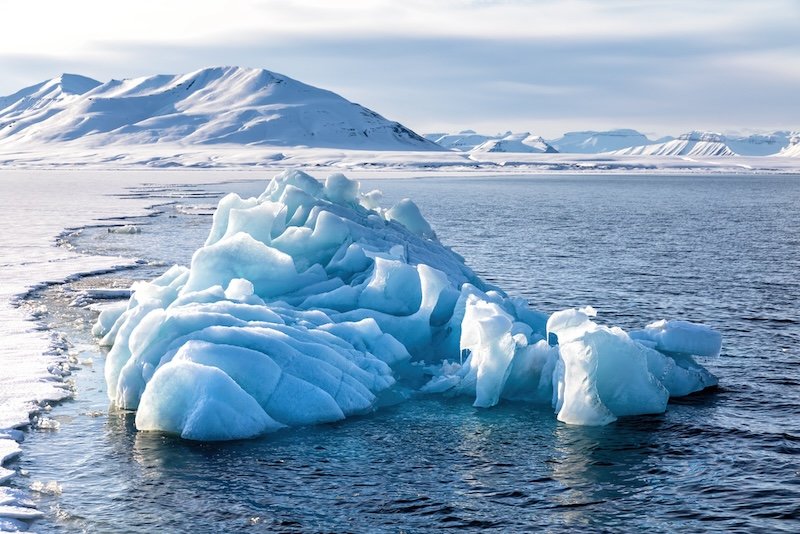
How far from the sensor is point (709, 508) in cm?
1073

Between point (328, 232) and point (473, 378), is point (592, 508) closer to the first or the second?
point (473, 378)

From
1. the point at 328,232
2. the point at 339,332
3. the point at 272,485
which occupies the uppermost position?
the point at 328,232

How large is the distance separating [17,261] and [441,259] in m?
16.3

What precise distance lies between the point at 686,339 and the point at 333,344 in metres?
6.30

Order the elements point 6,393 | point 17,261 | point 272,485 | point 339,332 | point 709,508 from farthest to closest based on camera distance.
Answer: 1. point 17,261
2. point 339,332
3. point 6,393
4. point 272,485
5. point 709,508

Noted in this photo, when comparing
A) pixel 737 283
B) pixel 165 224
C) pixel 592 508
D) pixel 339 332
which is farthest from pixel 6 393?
pixel 165 224

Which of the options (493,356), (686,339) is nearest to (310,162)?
(686,339)

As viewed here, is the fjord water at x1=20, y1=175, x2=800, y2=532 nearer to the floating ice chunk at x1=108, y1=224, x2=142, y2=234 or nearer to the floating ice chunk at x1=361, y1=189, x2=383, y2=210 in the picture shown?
the floating ice chunk at x1=361, y1=189, x2=383, y2=210

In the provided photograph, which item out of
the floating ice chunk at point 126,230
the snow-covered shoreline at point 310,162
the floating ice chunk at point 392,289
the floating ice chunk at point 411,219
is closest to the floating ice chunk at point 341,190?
the floating ice chunk at point 411,219

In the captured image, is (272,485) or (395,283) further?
(395,283)

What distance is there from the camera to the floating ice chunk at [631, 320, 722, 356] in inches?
625

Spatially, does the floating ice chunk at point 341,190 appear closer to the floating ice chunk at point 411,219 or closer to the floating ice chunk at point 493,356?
the floating ice chunk at point 411,219

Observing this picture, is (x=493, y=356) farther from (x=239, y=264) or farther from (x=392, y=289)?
(x=239, y=264)

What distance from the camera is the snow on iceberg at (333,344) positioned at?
45.6 feet
